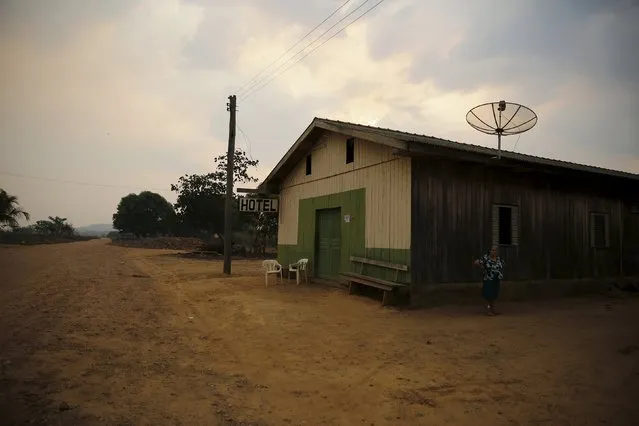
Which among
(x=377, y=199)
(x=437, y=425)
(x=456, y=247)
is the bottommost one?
(x=437, y=425)

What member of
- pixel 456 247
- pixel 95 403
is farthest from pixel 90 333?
pixel 456 247

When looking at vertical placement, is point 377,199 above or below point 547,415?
above

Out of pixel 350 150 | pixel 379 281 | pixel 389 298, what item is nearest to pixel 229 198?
pixel 350 150

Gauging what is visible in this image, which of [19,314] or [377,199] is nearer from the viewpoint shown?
[19,314]

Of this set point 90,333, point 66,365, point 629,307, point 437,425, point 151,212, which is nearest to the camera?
point 437,425

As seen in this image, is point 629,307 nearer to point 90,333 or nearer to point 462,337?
point 462,337

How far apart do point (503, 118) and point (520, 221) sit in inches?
117

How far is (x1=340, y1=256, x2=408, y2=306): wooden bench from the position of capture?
31.0 feet

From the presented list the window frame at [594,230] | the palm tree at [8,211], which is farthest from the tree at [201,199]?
the window frame at [594,230]

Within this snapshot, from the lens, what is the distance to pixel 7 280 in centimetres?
1196

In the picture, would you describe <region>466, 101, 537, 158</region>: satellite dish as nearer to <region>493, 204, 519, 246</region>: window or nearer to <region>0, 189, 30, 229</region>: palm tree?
<region>493, 204, 519, 246</region>: window

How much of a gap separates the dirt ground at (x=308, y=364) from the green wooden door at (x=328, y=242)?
11.5 ft

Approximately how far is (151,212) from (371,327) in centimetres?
6814

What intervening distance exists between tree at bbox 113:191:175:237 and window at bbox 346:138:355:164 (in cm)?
5823
